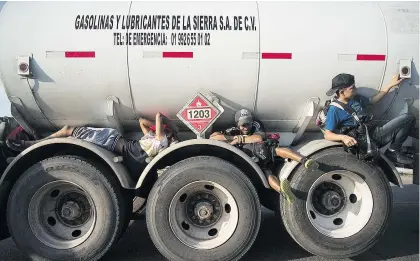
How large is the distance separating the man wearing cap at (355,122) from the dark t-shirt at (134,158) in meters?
2.06

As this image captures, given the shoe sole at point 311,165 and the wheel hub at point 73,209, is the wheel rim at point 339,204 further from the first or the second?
the wheel hub at point 73,209

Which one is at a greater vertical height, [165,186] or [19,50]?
[19,50]

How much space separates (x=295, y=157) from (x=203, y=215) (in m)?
1.16

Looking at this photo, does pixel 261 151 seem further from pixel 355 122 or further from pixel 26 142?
pixel 26 142

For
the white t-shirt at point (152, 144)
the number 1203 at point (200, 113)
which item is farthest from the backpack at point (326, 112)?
the white t-shirt at point (152, 144)

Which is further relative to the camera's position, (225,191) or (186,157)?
(186,157)

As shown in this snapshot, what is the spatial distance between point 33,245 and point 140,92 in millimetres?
2005

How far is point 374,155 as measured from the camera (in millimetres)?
4621

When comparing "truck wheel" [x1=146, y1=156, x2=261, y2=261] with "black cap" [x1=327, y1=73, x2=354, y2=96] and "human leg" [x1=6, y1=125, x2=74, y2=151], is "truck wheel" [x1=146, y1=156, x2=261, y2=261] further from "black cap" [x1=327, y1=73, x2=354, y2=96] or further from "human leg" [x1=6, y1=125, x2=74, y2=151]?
"black cap" [x1=327, y1=73, x2=354, y2=96]

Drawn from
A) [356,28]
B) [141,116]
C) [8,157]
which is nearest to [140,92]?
[141,116]

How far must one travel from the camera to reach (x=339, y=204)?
15.9ft

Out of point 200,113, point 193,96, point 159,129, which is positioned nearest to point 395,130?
point 200,113

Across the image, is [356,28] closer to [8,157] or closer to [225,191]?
[225,191]

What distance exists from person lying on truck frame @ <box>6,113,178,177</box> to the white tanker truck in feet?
0.50
